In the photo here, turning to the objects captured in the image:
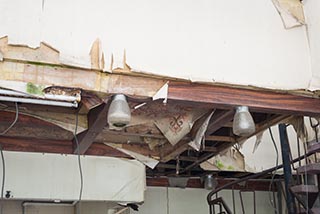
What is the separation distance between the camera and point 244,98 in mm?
2658

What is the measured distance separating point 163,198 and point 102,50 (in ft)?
11.8

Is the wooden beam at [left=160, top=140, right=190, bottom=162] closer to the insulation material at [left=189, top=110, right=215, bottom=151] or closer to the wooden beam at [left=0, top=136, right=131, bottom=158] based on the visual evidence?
the insulation material at [left=189, top=110, right=215, bottom=151]

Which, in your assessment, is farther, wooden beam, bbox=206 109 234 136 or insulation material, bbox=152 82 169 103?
wooden beam, bbox=206 109 234 136

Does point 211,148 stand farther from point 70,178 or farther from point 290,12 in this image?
point 290,12

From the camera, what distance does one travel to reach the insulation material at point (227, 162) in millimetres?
4574

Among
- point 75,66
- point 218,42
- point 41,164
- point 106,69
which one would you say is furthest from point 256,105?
point 41,164

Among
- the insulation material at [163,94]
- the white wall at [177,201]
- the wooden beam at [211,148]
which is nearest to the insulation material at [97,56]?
the insulation material at [163,94]

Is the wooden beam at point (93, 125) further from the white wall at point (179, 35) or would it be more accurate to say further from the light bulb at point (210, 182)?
the light bulb at point (210, 182)

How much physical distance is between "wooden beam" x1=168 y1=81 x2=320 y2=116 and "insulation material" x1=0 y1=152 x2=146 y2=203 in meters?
1.23

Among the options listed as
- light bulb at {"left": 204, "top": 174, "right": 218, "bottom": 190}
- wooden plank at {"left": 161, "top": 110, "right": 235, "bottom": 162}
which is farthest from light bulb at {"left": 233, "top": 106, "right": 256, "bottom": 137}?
light bulb at {"left": 204, "top": 174, "right": 218, "bottom": 190}

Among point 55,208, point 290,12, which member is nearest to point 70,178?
point 55,208

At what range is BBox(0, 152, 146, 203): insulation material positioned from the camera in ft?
10.7

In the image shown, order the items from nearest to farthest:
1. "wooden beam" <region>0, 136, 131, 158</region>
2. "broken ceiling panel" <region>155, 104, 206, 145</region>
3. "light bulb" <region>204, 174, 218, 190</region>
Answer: "broken ceiling panel" <region>155, 104, 206, 145</region> → "wooden beam" <region>0, 136, 131, 158</region> → "light bulb" <region>204, 174, 218, 190</region>

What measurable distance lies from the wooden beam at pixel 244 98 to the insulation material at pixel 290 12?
1.67 feet
